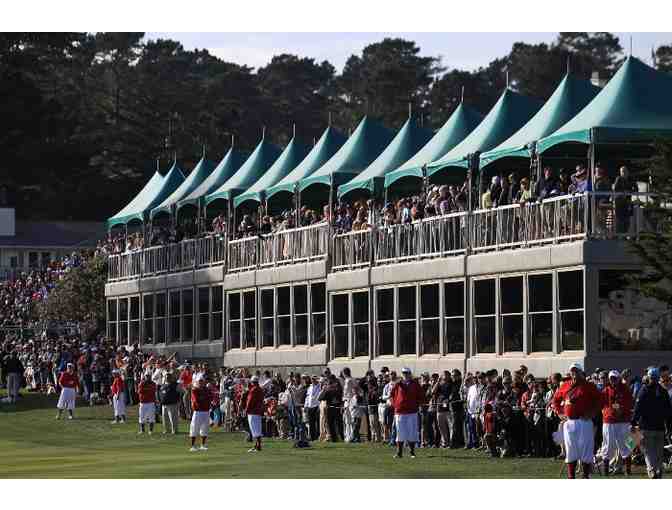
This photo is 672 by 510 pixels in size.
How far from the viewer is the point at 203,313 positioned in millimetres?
62500

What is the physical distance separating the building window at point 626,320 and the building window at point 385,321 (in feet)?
33.1

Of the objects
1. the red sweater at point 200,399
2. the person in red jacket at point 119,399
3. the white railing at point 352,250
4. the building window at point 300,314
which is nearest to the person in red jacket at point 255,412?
the red sweater at point 200,399

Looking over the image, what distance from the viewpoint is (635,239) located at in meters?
37.7

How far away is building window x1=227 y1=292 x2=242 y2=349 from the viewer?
59.1m

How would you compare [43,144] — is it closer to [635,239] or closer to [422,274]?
[422,274]

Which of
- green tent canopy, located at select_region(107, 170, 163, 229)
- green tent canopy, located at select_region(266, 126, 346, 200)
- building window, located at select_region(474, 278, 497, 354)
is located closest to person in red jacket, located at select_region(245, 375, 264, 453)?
building window, located at select_region(474, 278, 497, 354)

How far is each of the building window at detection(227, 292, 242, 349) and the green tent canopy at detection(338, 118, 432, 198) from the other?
27.5ft

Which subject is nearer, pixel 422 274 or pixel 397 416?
pixel 397 416

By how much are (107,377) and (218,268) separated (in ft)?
16.1

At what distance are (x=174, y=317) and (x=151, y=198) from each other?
758 cm

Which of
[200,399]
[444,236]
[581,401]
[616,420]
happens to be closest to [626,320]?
[444,236]

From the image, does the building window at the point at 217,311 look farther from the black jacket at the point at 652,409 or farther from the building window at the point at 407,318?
the black jacket at the point at 652,409

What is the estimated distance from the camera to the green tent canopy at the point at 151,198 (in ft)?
233

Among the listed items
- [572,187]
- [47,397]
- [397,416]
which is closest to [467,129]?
[572,187]
